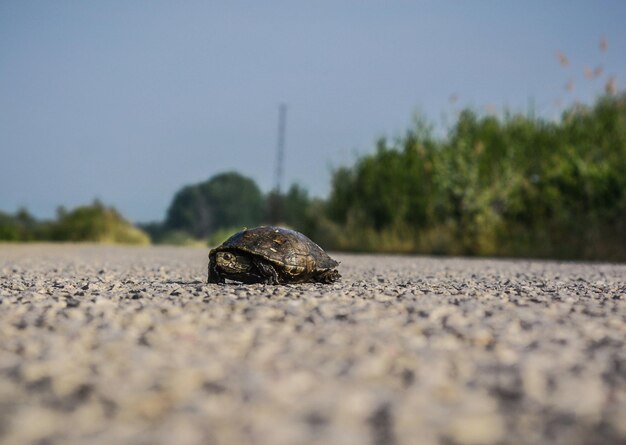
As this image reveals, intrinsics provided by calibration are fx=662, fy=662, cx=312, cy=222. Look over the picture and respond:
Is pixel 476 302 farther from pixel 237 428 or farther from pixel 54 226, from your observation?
pixel 54 226

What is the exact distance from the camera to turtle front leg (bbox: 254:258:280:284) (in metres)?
6.20

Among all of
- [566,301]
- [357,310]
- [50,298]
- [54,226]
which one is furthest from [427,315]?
[54,226]

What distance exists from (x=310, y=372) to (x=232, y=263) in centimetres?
355

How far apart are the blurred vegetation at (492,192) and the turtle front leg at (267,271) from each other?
10.9 m

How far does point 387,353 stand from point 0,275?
677 centimetres

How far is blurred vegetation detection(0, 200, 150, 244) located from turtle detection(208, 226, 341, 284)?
68.4 feet

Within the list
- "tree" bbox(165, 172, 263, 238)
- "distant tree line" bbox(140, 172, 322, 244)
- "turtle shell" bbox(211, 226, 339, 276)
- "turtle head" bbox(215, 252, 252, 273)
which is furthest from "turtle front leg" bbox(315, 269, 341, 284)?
"tree" bbox(165, 172, 263, 238)

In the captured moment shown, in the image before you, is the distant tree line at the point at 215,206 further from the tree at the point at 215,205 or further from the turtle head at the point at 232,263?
the turtle head at the point at 232,263

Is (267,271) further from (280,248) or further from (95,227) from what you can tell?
(95,227)

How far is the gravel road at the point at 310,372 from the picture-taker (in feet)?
7.66

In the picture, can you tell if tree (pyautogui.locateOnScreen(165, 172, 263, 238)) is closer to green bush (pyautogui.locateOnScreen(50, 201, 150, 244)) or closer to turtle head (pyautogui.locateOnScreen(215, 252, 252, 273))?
green bush (pyautogui.locateOnScreen(50, 201, 150, 244))

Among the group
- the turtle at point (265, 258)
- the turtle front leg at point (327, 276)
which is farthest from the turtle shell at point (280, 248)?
the turtle front leg at point (327, 276)

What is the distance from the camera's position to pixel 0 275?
27.6 feet

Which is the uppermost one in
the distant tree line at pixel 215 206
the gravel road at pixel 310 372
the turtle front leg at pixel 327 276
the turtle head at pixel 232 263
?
the distant tree line at pixel 215 206
